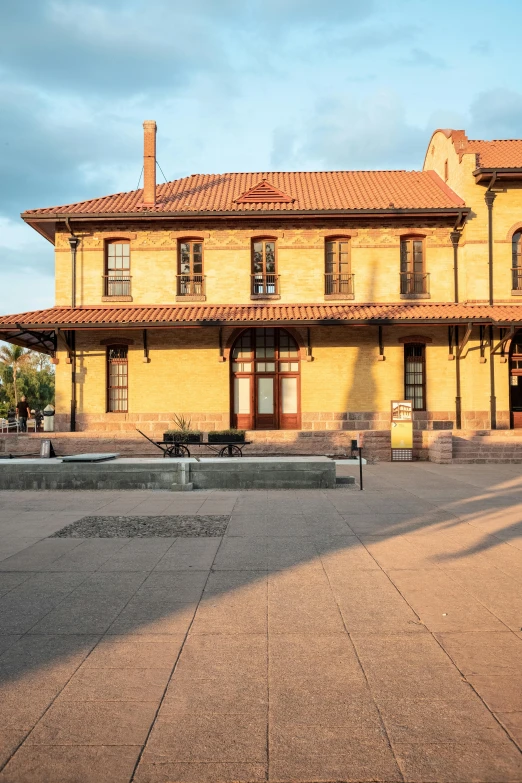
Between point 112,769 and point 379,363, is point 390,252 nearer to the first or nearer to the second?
point 379,363

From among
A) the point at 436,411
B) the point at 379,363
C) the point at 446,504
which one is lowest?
the point at 446,504

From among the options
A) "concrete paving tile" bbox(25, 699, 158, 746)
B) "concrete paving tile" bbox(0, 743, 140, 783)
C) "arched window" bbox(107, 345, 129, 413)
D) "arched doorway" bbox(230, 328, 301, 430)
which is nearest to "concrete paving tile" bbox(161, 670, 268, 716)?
"concrete paving tile" bbox(25, 699, 158, 746)

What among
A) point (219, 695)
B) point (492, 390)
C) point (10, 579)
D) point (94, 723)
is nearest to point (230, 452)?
point (492, 390)

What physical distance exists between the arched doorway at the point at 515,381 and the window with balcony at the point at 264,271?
884 cm

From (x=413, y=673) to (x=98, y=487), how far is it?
10379mm

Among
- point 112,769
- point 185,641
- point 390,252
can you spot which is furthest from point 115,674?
point 390,252

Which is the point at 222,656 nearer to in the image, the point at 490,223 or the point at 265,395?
the point at 265,395

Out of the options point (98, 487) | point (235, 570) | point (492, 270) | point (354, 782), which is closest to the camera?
point (354, 782)

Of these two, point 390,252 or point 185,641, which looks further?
point 390,252

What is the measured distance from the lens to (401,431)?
19.0 m

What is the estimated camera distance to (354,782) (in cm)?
281

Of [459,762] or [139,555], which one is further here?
[139,555]

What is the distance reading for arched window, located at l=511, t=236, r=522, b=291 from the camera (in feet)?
71.5

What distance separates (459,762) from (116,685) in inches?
81.2
